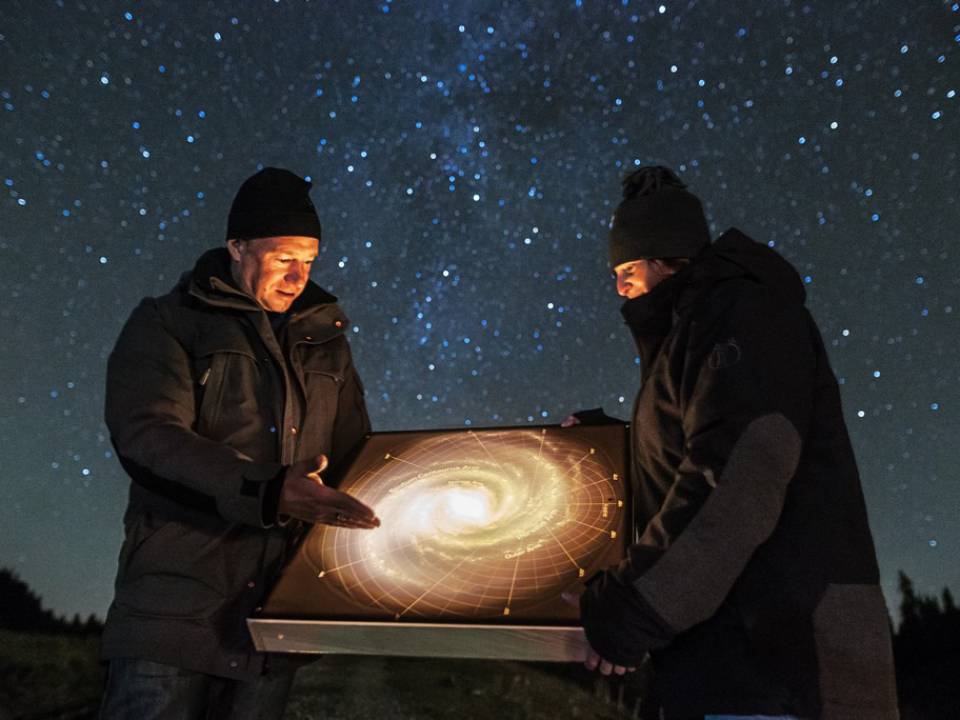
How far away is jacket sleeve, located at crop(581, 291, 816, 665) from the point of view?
1842mm

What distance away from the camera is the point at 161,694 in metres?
2.38

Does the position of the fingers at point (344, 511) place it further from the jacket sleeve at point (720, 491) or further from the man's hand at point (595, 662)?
the jacket sleeve at point (720, 491)

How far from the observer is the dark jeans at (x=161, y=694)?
237cm

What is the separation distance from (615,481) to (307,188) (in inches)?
76.3

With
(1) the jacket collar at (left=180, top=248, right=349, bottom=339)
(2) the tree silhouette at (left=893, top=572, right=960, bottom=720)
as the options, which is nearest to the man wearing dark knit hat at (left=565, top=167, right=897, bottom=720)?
(1) the jacket collar at (left=180, top=248, right=349, bottom=339)

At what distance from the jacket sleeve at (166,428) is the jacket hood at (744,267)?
1.53 meters

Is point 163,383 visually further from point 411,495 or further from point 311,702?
point 311,702

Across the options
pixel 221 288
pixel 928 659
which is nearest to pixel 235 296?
pixel 221 288

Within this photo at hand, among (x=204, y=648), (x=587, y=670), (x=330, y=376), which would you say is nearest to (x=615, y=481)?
(x=587, y=670)

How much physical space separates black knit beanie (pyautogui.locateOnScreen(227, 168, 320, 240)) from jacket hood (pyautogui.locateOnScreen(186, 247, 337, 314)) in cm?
15

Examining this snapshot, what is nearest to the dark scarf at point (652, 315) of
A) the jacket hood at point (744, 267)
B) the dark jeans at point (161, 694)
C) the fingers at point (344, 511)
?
the jacket hood at point (744, 267)

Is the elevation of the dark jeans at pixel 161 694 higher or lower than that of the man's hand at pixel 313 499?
lower

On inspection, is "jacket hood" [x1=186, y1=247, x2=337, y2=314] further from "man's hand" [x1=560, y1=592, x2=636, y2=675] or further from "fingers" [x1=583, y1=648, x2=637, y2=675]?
"fingers" [x1=583, y1=648, x2=637, y2=675]

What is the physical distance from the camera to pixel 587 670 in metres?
2.08
